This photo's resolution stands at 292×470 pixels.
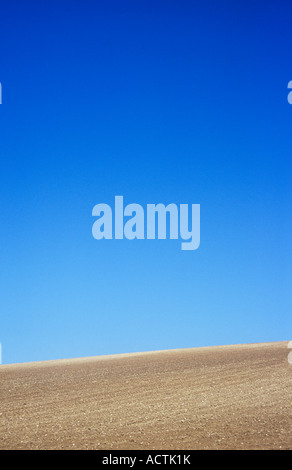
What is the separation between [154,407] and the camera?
2269 cm

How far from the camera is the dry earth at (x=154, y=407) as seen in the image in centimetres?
1722

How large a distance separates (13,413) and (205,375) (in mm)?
12942

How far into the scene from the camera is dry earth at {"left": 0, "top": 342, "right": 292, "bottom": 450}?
56.5ft

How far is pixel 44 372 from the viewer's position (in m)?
38.6

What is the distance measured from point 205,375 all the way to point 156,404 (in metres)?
8.61

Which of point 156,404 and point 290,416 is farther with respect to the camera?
point 156,404
